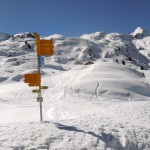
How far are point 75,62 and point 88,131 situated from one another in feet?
242

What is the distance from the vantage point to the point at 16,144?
7992mm

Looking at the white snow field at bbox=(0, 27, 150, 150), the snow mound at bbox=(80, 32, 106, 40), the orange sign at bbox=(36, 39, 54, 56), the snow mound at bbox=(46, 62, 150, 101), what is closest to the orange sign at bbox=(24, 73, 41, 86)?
the orange sign at bbox=(36, 39, 54, 56)

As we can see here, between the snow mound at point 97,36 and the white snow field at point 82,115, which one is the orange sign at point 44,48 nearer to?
the white snow field at point 82,115

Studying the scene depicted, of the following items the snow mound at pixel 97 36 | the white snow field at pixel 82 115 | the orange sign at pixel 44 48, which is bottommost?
the white snow field at pixel 82 115

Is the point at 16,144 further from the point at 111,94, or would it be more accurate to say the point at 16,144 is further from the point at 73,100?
the point at 111,94

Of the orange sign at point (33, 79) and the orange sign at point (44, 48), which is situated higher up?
the orange sign at point (44, 48)

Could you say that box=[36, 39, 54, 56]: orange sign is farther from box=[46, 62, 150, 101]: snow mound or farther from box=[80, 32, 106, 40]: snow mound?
box=[80, 32, 106, 40]: snow mound

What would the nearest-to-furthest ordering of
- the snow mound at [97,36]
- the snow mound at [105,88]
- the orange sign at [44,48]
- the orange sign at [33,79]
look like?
1. the orange sign at [44,48]
2. the orange sign at [33,79]
3. the snow mound at [105,88]
4. the snow mound at [97,36]

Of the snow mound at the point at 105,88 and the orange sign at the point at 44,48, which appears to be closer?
the orange sign at the point at 44,48

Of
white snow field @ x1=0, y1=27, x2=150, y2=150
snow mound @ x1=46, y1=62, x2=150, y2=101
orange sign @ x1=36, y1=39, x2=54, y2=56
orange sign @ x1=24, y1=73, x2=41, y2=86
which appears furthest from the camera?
snow mound @ x1=46, y1=62, x2=150, y2=101

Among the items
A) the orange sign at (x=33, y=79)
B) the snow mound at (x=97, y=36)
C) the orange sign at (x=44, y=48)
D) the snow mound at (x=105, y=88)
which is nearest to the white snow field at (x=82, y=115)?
the snow mound at (x=105, y=88)

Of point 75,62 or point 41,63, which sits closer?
point 41,63

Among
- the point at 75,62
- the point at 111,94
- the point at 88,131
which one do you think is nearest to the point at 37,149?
the point at 88,131

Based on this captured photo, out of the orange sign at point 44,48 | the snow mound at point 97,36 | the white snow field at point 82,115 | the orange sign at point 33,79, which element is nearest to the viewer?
the white snow field at point 82,115
